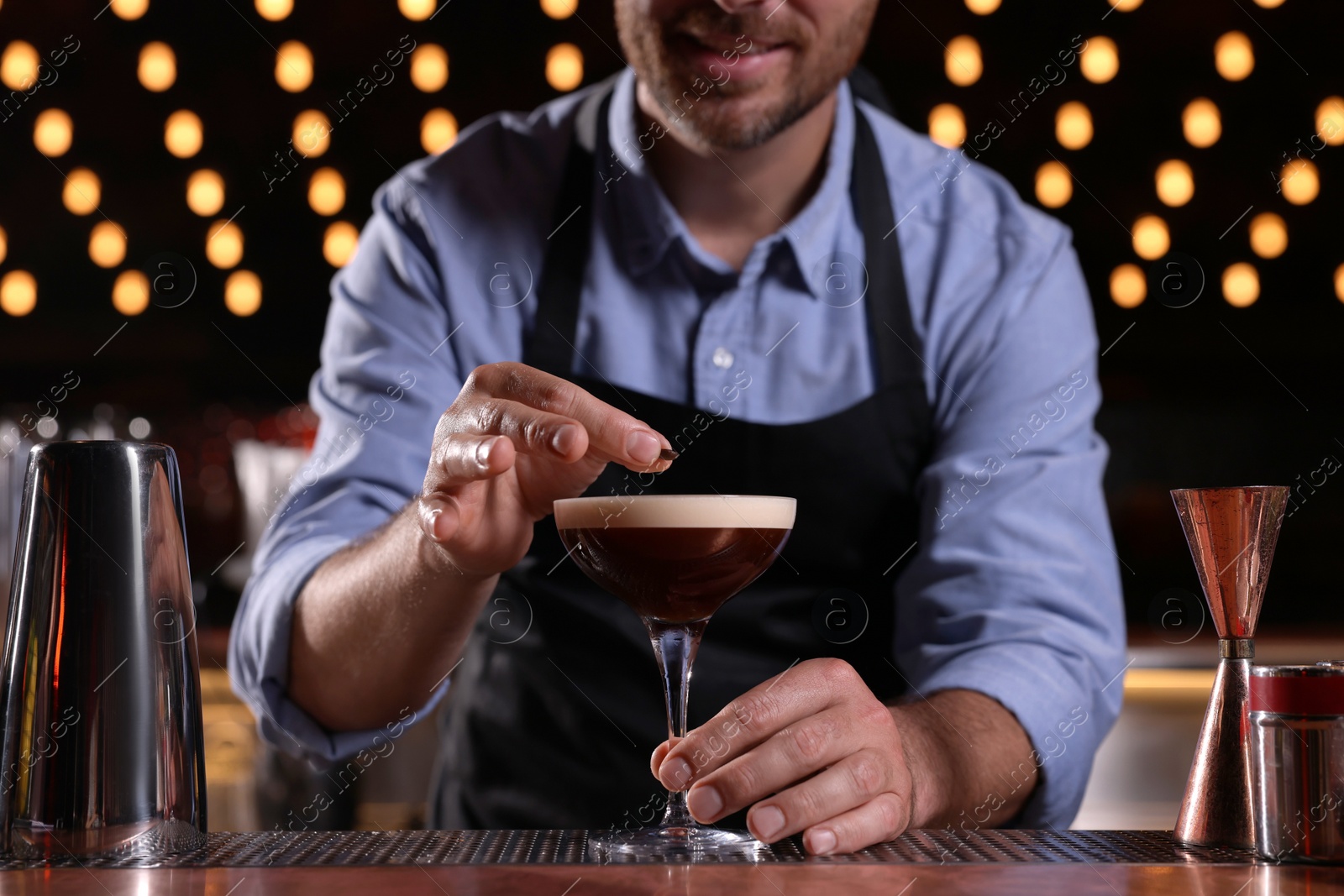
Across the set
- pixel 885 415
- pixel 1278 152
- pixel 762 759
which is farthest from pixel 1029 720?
pixel 1278 152

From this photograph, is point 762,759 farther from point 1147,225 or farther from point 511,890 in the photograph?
point 1147,225

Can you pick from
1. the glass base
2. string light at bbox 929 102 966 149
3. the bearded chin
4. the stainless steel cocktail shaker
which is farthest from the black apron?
string light at bbox 929 102 966 149

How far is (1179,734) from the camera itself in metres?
2.88

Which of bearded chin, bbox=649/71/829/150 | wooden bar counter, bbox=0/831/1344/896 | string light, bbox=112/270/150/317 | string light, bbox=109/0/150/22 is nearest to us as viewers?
wooden bar counter, bbox=0/831/1344/896

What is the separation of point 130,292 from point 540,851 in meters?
2.83

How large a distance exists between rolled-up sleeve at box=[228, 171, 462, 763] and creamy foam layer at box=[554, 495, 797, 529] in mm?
756

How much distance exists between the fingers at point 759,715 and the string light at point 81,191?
2.83 metres

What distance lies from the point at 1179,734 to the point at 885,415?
5.11ft

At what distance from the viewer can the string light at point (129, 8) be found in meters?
3.11

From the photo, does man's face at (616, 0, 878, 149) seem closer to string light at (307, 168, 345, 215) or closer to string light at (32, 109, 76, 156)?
string light at (307, 168, 345, 215)

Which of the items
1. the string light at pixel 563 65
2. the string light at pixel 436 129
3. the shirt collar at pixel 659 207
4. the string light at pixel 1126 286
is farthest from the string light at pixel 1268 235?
the string light at pixel 436 129

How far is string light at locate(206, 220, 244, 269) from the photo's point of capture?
3.18 meters

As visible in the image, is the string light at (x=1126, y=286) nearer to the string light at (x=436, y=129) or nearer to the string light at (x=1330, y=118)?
the string light at (x=1330, y=118)

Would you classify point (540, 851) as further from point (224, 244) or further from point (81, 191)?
point (81, 191)
